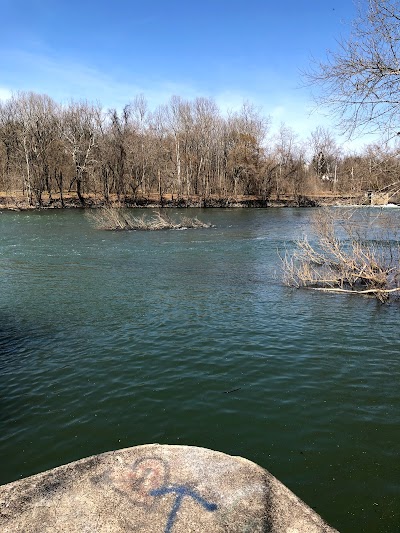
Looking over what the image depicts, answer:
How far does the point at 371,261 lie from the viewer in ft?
48.5

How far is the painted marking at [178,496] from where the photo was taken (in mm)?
2887

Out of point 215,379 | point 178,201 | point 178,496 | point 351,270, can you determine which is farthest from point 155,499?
point 178,201

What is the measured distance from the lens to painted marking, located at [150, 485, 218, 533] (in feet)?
9.47

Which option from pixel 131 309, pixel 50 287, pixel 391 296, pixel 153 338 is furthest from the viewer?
pixel 50 287

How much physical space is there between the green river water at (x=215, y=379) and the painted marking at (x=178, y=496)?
2.44 meters

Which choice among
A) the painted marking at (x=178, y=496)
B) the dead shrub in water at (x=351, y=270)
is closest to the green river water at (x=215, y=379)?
the dead shrub in water at (x=351, y=270)

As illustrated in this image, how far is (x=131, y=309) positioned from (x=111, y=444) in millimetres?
6832

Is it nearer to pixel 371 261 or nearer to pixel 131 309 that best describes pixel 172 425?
pixel 131 309

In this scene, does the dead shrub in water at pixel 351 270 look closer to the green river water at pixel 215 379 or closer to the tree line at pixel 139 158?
the green river water at pixel 215 379

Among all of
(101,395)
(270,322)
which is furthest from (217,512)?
(270,322)

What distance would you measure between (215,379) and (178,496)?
199 inches

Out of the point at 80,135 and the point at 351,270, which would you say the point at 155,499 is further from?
the point at 80,135

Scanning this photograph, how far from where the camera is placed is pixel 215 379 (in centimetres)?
808

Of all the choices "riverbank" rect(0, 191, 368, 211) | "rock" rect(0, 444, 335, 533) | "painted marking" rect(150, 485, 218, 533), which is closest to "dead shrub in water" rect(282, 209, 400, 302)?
"rock" rect(0, 444, 335, 533)
